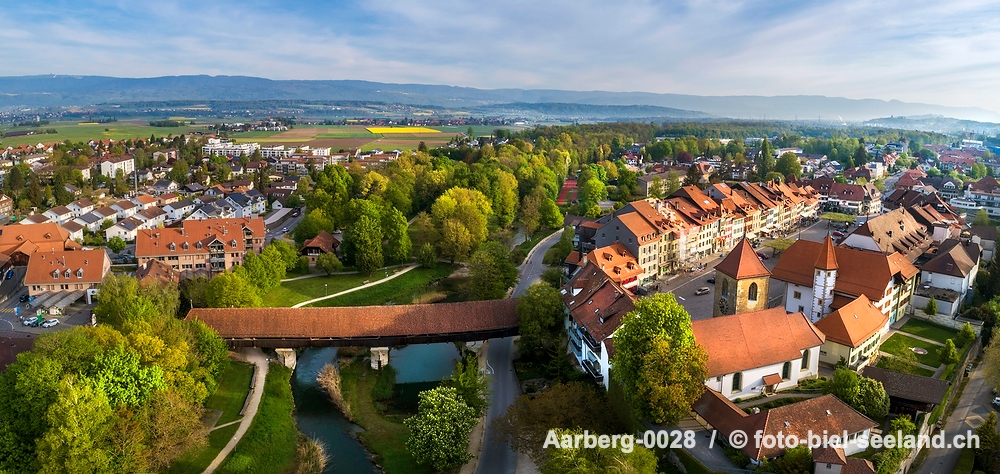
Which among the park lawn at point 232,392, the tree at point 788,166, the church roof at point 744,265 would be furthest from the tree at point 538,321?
the tree at point 788,166

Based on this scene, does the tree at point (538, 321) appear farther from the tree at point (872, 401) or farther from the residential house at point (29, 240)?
the residential house at point (29, 240)

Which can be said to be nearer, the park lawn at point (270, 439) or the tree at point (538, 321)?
the park lawn at point (270, 439)

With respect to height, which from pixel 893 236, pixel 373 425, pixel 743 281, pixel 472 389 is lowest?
pixel 373 425

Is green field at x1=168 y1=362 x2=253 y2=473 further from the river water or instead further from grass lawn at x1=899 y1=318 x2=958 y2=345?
grass lawn at x1=899 y1=318 x2=958 y2=345

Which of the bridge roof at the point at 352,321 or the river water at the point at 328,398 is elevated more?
the bridge roof at the point at 352,321

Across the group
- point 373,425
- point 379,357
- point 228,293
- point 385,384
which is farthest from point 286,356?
point 373,425

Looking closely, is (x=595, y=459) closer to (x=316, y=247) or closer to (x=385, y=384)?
(x=385, y=384)

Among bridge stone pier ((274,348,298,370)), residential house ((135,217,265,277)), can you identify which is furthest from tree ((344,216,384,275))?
bridge stone pier ((274,348,298,370))
